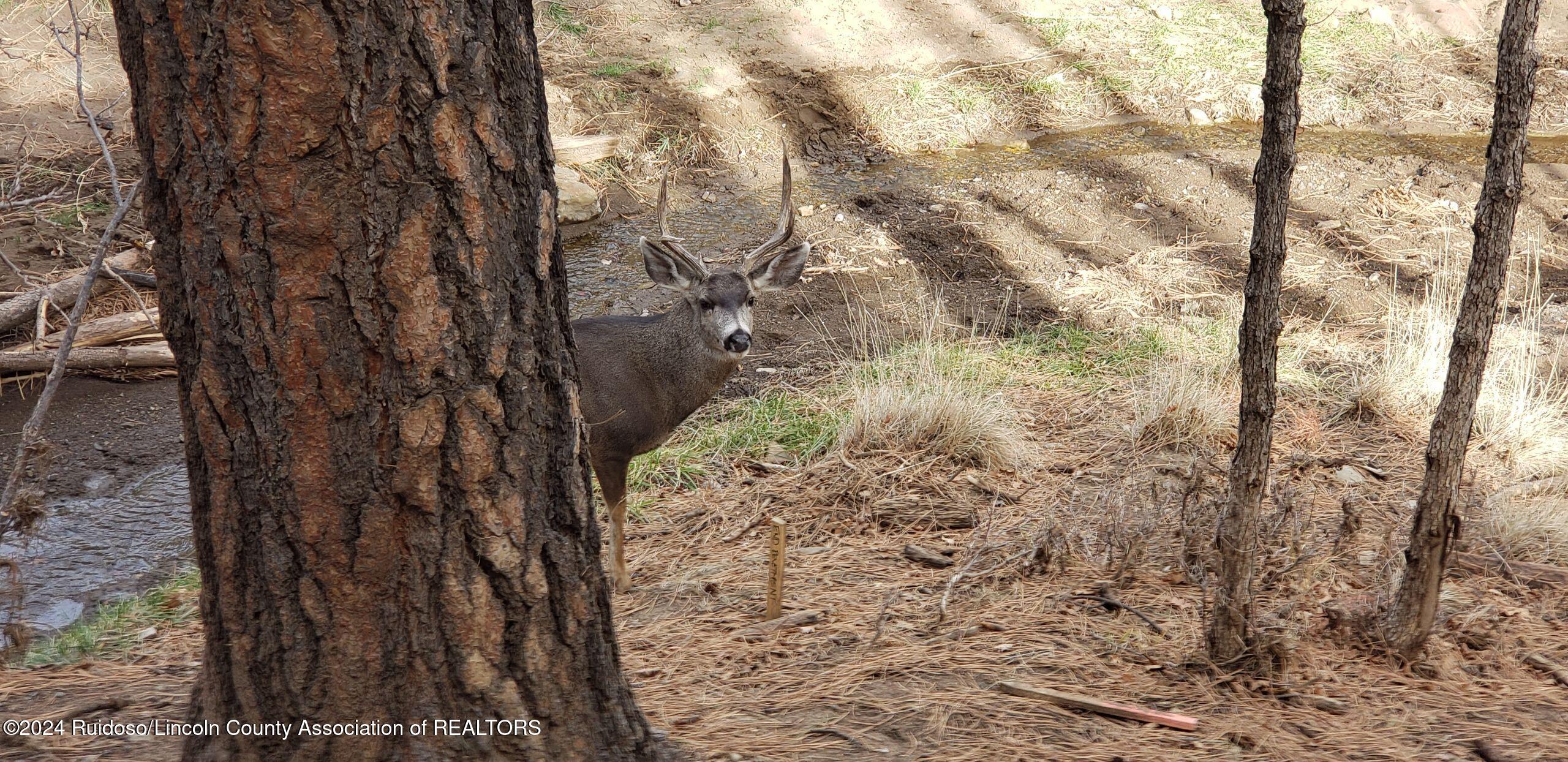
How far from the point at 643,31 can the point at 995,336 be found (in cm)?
583

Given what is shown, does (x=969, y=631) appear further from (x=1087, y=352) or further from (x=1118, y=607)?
(x=1087, y=352)

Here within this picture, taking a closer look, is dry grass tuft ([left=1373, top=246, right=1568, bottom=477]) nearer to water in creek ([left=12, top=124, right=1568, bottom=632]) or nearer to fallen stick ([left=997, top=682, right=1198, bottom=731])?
fallen stick ([left=997, top=682, right=1198, bottom=731])

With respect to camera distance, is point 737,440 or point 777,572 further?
point 737,440

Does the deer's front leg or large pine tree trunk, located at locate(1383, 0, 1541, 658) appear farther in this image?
the deer's front leg

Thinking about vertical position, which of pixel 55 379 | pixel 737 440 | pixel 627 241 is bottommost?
pixel 737 440

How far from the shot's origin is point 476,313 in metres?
2.09

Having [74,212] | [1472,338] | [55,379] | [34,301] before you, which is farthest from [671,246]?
[74,212]

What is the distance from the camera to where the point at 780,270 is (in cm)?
→ 560

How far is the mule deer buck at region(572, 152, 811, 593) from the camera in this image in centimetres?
516

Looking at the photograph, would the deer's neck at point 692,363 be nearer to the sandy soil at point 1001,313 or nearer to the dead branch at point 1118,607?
the sandy soil at point 1001,313

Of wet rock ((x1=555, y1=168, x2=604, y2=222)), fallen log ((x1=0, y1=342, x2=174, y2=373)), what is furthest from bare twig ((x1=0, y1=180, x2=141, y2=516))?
wet rock ((x1=555, y1=168, x2=604, y2=222))

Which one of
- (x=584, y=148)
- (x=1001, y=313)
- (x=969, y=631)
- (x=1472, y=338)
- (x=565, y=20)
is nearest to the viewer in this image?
(x=1472, y=338)

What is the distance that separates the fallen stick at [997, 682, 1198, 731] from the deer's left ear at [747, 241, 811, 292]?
2.72 meters

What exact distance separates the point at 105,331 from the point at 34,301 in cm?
41
